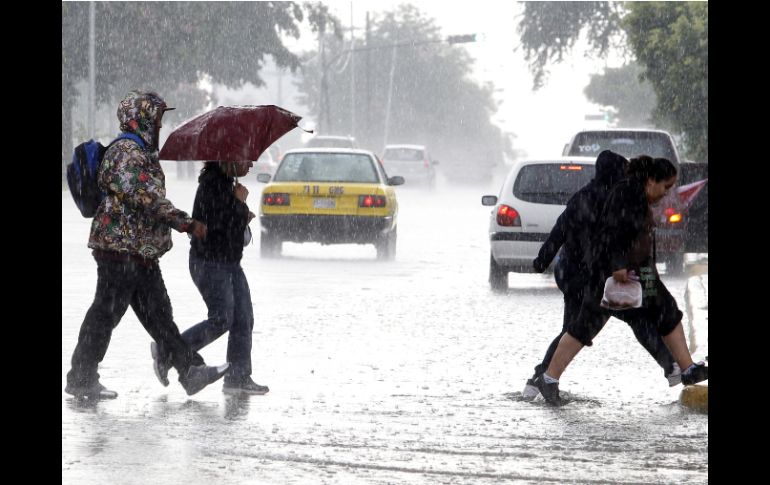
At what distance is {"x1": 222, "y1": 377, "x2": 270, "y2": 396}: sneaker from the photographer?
29.8 ft

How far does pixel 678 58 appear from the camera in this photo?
28172 millimetres

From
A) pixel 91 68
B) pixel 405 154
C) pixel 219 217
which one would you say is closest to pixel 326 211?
pixel 219 217

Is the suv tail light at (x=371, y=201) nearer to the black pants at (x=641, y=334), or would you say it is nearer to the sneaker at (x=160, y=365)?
the black pants at (x=641, y=334)

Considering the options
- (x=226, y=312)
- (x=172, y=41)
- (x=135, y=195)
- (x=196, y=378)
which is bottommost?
(x=196, y=378)

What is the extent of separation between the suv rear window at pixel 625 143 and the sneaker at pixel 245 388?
12299mm

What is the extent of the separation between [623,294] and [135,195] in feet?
8.39

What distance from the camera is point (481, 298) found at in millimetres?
15648

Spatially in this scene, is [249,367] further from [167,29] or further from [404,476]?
[167,29]

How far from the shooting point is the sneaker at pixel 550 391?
870 centimetres

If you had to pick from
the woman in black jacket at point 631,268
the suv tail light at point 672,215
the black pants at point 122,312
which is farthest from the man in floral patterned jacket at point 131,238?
the suv tail light at point 672,215

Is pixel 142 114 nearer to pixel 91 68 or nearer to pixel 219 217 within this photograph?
pixel 219 217

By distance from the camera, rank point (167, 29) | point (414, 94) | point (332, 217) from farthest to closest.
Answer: point (414, 94) < point (167, 29) < point (332, 217)
